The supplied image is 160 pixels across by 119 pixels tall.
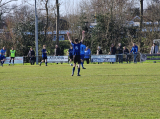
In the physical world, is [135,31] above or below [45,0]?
below

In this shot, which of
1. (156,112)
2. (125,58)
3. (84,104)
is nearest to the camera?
(156,112)

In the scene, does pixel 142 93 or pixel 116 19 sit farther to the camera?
pixel 116 19

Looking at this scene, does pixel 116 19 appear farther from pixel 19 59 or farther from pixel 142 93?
pixel 142 93

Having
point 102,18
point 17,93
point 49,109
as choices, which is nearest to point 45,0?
point 102,18

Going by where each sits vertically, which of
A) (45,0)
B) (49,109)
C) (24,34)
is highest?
(45,0)

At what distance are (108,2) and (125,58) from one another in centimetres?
1530

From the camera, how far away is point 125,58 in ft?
105

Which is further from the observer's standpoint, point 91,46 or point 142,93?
point 91,46

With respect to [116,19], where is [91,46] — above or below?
below

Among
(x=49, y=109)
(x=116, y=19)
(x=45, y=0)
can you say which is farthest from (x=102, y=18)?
(x=49, y=109)

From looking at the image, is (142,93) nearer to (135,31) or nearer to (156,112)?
(156,112)

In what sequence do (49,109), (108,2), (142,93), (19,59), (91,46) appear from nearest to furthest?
(49,109), (142,93), (19,59), (91,46), (108,2)

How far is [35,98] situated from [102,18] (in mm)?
33611

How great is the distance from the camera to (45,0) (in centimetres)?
4256
